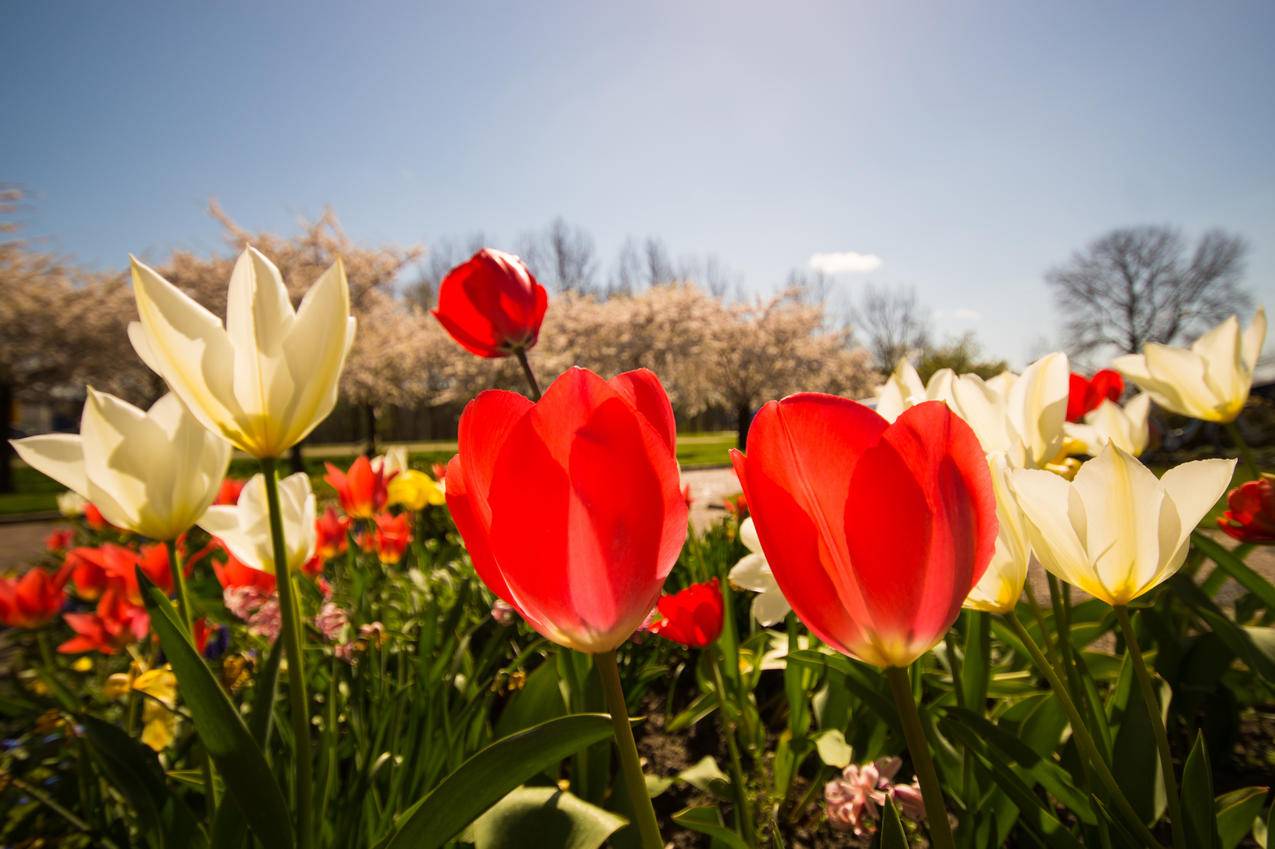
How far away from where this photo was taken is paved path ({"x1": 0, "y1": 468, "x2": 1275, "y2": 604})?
104 inches

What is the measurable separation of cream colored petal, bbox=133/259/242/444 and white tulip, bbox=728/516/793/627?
1.98 feet

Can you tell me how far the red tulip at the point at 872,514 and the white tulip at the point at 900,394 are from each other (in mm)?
420

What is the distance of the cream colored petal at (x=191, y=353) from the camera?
0.62m

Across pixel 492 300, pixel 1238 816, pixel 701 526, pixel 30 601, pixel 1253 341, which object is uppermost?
pixel 492 300

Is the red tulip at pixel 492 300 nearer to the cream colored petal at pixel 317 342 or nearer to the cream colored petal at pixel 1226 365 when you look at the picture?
the cream colored petal at pixel 317 342

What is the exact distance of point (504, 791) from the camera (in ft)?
1.57

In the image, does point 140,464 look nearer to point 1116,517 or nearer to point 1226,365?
point 1116,517

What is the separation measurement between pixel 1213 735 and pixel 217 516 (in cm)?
183

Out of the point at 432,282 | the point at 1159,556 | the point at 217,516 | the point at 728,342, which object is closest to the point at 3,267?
the point at 432,282

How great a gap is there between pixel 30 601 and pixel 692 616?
1.76 m

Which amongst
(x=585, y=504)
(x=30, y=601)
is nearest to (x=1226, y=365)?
(x=585, y=504)

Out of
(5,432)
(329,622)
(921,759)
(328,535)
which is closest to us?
(921,759)

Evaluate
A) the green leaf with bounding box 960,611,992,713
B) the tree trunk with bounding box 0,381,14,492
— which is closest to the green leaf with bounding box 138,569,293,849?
the green leaf with bounding box 960,611,992,713

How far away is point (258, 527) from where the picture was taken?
0.97 metres
